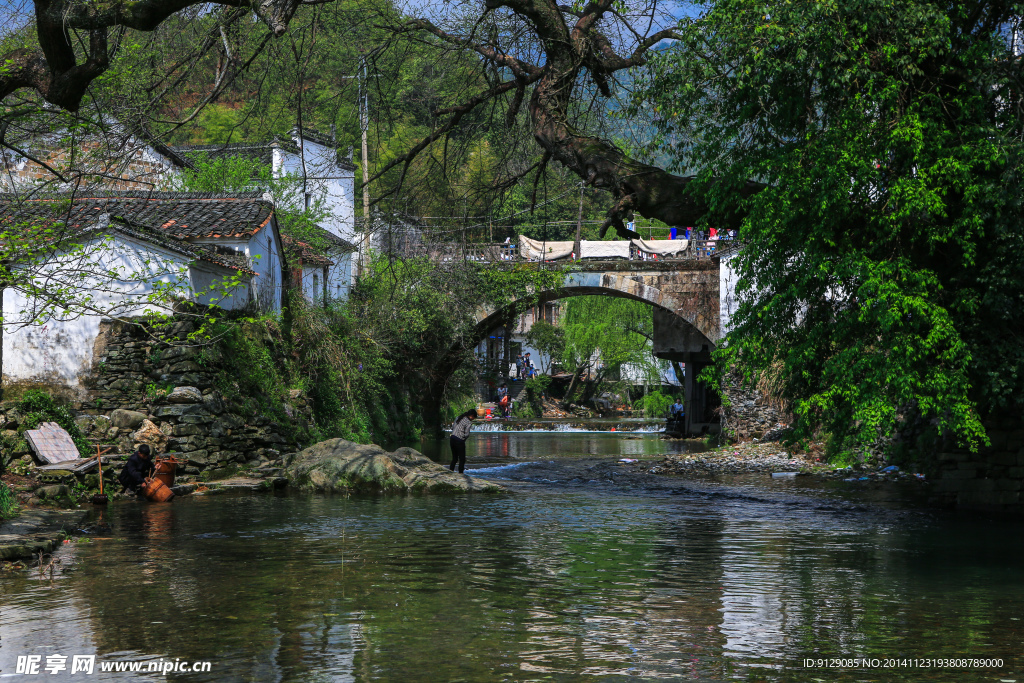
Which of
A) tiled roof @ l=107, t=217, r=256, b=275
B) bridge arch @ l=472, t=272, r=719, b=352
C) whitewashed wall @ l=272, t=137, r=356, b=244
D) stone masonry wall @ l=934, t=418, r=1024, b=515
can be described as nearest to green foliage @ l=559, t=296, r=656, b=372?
bridge arch @ l=472, t=272, r=719, b=352

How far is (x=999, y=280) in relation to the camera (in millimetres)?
11969

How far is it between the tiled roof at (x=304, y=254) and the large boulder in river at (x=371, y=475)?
424 inches

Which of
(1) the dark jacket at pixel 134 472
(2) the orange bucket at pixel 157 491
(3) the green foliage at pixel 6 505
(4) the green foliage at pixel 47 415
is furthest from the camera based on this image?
(4) the green foliage at pixel 47 415

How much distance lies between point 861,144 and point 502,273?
67.4ft

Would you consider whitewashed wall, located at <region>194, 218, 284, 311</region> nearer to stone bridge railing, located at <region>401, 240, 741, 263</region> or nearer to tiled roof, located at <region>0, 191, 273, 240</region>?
tiled roof, located at <region>0, 191, 273, 240</region>

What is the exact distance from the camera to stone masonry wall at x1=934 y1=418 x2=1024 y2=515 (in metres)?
14.4

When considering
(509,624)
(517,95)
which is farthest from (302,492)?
(509,624)

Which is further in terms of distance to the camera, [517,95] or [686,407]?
[686,407]

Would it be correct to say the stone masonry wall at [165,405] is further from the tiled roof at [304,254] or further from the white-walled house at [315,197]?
the white-walled house at [315,197]

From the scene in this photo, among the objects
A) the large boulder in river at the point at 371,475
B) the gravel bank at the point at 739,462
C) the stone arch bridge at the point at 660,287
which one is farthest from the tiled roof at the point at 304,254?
the gravel bank at the point at 739,462

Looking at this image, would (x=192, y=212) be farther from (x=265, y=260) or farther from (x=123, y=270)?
(x=123, y=270)

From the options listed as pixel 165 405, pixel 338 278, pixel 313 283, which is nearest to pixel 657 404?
pixel 338 278

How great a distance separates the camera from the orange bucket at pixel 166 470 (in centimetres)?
1659

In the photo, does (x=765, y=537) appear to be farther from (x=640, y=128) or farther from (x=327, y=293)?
(x=327, y=293)
